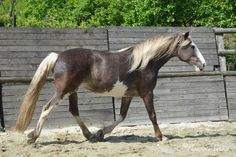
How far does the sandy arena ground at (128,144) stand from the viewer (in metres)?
5.62

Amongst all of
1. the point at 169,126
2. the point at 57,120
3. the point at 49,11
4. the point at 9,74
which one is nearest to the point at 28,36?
the point at 9,74

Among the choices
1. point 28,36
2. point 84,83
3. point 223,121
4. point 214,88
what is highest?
point 28,36

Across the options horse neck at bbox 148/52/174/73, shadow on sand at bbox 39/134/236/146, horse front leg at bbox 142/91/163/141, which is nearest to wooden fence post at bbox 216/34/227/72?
shadow on sand at bbox 39/134/236/146

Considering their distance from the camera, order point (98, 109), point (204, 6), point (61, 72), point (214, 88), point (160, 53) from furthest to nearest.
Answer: point (204, 6), point (214, 88), point (98, 109), point (160, 53), point (61, 72)

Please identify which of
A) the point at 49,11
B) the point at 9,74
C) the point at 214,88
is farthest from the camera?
the point at 49,11

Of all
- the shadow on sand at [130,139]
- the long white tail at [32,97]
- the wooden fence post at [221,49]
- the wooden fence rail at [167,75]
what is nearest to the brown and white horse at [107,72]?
the long white tail at [32,97]

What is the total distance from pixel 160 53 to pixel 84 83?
129cm

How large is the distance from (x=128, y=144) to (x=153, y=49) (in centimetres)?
152

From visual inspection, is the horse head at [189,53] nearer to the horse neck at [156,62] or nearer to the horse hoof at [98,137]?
the horse neck at [156,62]

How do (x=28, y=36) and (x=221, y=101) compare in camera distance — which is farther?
(x=221, y=101)

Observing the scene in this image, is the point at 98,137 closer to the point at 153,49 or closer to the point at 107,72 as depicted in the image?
the point at 107,72

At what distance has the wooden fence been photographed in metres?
7.54

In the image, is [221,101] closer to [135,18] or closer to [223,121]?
[223,121]

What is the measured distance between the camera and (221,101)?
8883mm
